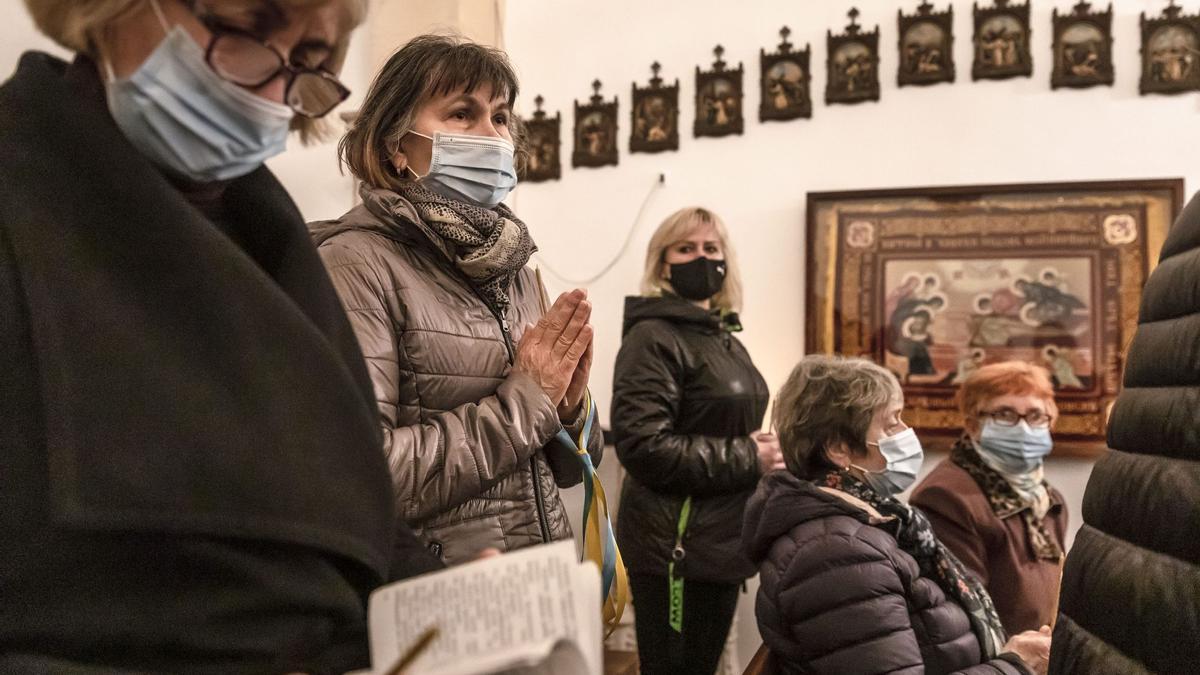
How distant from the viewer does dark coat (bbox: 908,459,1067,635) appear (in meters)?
2.77

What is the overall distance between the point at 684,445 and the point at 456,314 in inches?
63.2

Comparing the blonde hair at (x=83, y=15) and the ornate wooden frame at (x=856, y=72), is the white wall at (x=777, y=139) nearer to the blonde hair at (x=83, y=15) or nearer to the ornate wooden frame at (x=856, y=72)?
the ornate wooden frame at (x=856, y=72)

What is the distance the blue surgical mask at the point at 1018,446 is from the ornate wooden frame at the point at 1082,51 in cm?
185

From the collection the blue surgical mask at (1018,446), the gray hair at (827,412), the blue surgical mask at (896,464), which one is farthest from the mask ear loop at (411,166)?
the blue surgical mask at (1018,446)

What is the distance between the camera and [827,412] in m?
2.31

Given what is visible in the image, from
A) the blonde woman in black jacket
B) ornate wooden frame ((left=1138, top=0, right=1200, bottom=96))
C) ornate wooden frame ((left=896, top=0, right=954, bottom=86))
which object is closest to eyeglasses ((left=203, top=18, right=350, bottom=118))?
the blonde woman in black jacket

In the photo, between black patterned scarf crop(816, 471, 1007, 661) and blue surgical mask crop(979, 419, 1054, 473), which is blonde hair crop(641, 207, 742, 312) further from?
black patterned scarf crop(816, 471, 1007, 661)

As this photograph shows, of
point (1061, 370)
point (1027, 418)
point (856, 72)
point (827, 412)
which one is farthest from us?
point (856, 72)

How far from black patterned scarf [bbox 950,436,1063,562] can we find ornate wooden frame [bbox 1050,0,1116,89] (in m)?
2.07

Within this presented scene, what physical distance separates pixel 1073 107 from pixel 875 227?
102cm

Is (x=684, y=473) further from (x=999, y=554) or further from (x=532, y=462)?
(x=532, y=462)

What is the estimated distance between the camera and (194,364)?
84 cm

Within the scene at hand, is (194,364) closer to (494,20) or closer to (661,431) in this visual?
(661,431)

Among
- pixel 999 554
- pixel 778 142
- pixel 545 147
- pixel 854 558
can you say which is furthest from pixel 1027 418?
pixel 545 147
